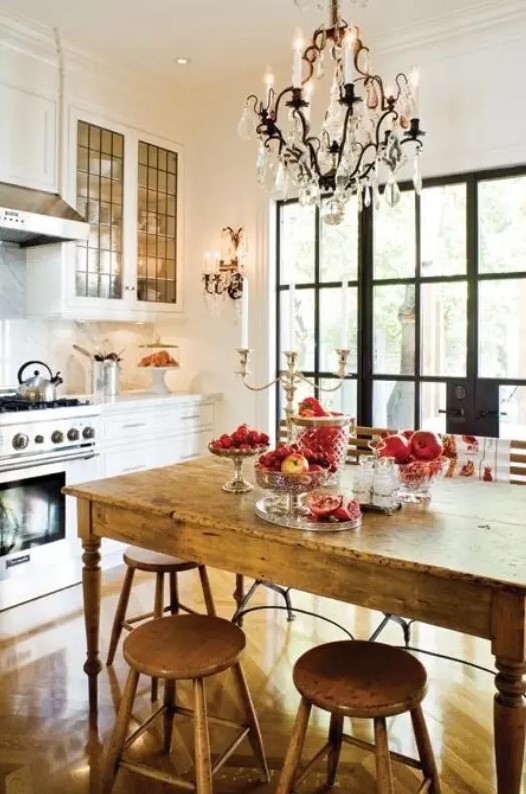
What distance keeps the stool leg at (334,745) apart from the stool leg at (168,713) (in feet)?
1.61

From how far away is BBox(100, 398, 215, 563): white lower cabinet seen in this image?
12.8 ft

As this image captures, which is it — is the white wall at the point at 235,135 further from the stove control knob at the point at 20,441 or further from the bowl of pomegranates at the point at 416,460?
the bowl of pomegranates at the point at 416,460

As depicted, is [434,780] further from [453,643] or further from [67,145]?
[67,145]

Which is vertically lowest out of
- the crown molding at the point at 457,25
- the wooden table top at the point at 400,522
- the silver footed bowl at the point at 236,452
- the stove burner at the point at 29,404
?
the wooden table top at the point at 400,522

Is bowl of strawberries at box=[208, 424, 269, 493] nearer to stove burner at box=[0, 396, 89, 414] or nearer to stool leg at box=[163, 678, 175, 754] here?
stool leg at box=[163, 678, 175, 754]

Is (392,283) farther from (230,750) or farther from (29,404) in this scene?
(230,750)

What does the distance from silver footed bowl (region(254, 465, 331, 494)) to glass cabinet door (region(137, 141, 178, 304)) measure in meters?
2.97

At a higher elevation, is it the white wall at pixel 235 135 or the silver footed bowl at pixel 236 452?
the white wall at pixel 235 135

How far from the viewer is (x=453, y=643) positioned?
9.26 ft

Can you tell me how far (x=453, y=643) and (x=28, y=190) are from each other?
10.6 ft

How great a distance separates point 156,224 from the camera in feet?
15.0

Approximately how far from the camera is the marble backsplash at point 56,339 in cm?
395

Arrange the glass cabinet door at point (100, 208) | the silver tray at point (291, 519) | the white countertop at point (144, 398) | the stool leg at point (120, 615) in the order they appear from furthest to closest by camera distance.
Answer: the glass cabinet door at point (100, 208) → the white countertop at point (144, 398) → the stool leg at point (120, 615) → the silver tray at point (291, 519)

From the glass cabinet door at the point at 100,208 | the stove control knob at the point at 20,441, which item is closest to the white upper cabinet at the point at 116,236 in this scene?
the glass cabinet door at the point at 100,208
